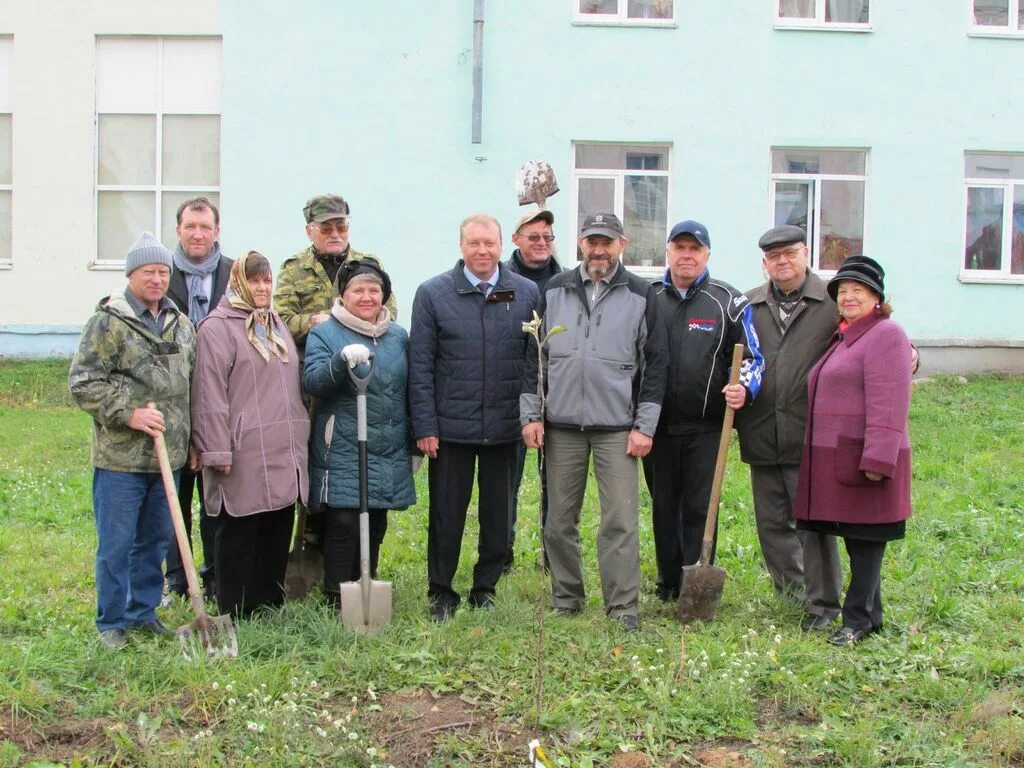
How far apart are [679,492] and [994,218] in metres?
9.82

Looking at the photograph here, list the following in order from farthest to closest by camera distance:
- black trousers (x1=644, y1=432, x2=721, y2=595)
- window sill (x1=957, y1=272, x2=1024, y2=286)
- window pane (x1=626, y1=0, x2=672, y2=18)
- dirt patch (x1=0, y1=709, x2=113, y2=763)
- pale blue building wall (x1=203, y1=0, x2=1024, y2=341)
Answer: window sill (x1=957, y1=272, x2=1024, y2=286), window pane (x1=626, y1=0, x2=672, y2=18), pale blue building wall (x1=203, y1=0, x2=1024, y2=341), black trousers (x1=644, y1=432, x2=721, y2=595), dirt patch (x1=0, y1=709, x2=113, y2=763)

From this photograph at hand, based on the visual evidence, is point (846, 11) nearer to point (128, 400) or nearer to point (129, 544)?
point (128, 400)

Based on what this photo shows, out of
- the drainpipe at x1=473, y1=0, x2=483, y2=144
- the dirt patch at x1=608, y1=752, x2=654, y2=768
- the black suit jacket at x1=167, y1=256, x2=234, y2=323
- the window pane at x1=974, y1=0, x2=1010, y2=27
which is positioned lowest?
the dirt patch at x1=608, y1=752, x2=654, y2=768

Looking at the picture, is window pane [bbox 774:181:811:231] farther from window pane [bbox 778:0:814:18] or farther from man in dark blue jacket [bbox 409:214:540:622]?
man in dark blue jacket [bbox 409:214:540:622]

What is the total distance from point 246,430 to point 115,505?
0.61 meters

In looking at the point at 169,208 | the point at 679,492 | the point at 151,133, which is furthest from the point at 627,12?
the point at 679,492

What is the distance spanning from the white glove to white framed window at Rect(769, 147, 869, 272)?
9218mm

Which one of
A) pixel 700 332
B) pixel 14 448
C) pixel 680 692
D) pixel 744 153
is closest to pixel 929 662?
pixel 680 692

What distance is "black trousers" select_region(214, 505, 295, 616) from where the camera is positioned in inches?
182

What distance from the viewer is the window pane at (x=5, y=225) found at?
13.2m

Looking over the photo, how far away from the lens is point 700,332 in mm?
4938

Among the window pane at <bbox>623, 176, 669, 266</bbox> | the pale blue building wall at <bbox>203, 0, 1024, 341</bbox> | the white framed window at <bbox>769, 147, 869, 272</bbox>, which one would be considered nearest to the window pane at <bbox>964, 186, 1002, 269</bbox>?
the pale blue building wall at <bbox>203, 0, 1024, 341</bbox>

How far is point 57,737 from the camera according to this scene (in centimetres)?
371

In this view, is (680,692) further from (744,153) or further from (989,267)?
(989,267)
